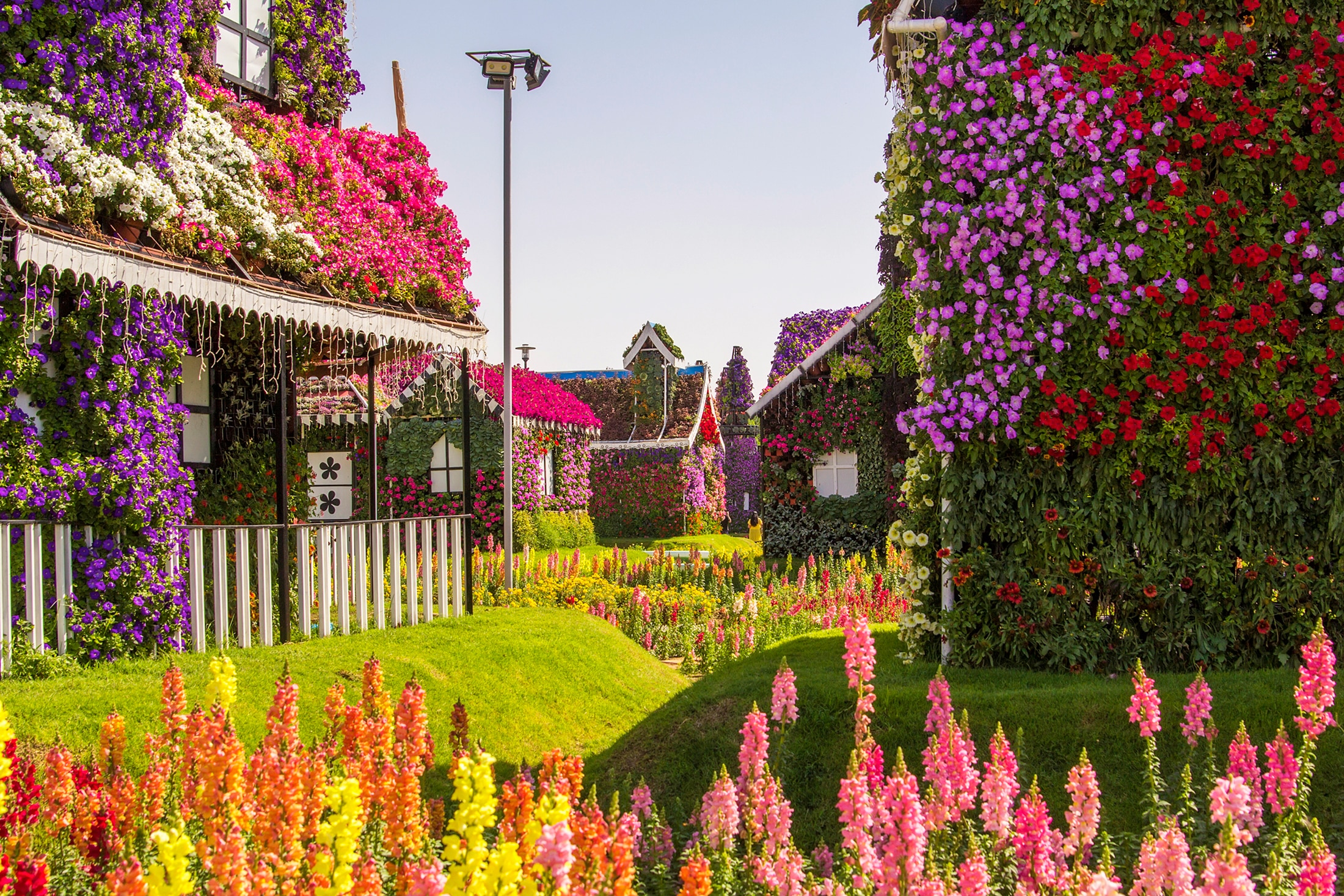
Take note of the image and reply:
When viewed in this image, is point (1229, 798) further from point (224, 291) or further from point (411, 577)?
point (411, 577)

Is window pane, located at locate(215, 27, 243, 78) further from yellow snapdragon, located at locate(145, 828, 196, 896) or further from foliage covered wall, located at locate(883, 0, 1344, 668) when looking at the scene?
yellow snapdragon, located at locate(145, 828, 196, 896)

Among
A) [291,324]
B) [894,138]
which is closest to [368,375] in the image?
[291,324]

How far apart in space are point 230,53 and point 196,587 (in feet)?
18.2

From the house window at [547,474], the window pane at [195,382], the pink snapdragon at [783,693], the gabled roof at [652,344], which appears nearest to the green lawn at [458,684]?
the pink snapdragon at [783,693]

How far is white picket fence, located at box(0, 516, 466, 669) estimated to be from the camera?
277 inches

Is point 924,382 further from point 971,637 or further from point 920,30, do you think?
point 920,30

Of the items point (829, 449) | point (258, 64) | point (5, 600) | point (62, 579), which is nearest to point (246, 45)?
point (258, 64)

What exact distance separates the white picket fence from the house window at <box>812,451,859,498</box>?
1083 cm

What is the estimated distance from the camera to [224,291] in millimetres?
8266

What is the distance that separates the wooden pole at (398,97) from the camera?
44.4ft

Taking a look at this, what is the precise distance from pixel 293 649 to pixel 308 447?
15178 mm

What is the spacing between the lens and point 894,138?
8.66 metres

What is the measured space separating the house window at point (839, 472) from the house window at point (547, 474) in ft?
20.4

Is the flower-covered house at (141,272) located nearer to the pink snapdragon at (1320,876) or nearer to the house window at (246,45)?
the house window at (246,45)
